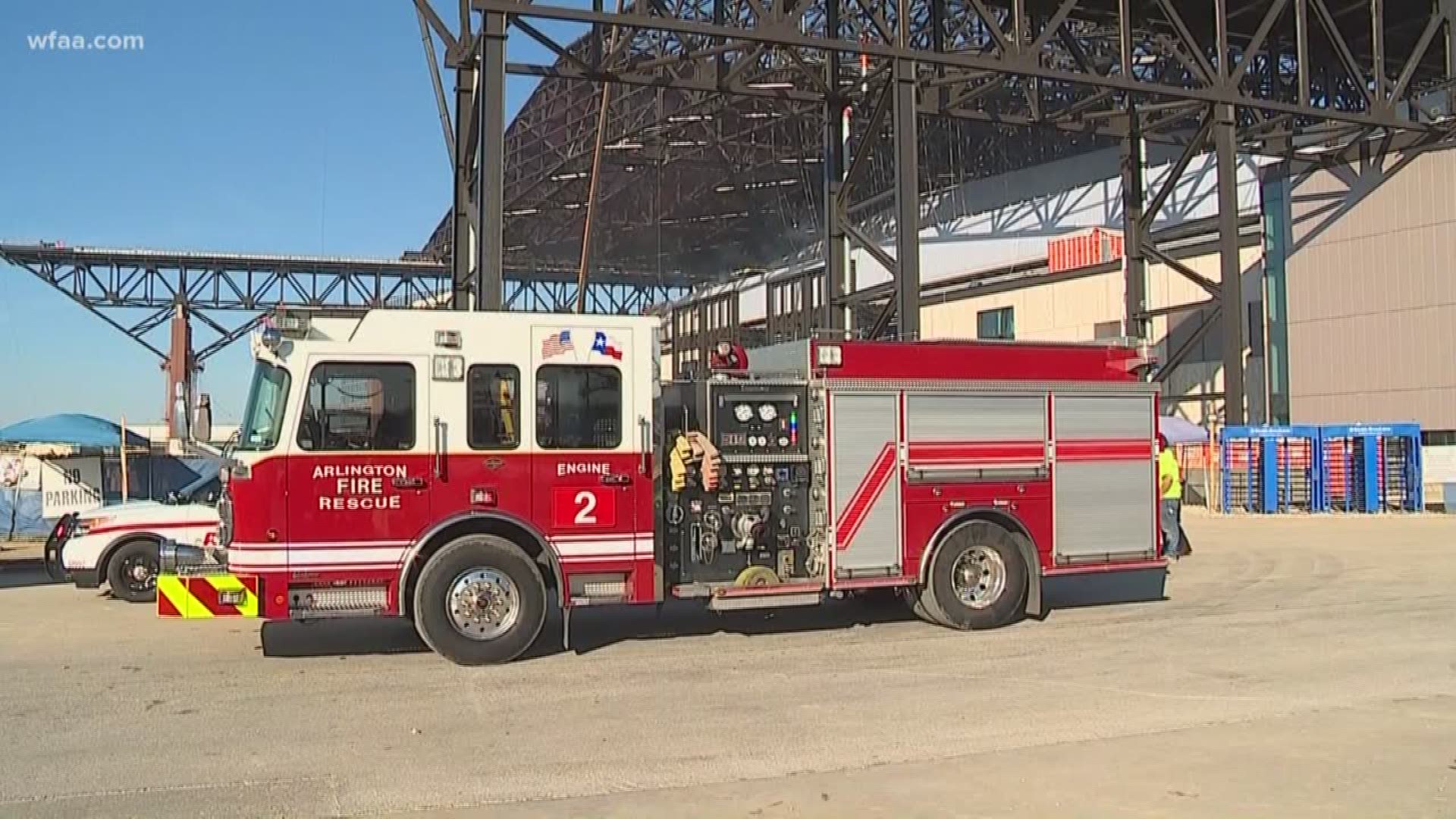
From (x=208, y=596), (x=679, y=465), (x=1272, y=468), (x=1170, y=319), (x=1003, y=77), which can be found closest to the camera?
(x=208, y=596)

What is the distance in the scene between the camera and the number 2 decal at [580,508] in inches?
380

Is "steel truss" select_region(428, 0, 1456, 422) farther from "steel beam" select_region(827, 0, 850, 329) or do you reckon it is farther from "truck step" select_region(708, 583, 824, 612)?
"truck step" select_region(708, 583, 824, 612)

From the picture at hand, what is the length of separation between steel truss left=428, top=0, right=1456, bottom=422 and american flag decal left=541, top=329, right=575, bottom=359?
7802 mm

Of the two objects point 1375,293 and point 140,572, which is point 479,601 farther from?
point 1375,293

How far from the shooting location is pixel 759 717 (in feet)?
25.4

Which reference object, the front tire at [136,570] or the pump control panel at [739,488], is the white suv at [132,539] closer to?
the front tire at [136,570]

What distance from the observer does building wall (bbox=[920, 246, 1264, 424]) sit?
3375 centimetres

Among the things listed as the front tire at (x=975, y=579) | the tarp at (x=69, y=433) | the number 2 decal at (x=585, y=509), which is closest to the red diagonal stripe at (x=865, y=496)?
the front tire at (x=975, y=579)

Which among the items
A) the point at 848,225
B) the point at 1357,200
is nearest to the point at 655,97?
the point at 848,225

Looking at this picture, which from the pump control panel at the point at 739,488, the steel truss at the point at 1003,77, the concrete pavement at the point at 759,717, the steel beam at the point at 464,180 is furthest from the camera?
the steel beam at the point at 464,180

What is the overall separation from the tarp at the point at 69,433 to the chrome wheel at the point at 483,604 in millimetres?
14952

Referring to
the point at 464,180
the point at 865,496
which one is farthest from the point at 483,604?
the point at 464,180

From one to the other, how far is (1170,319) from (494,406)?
29.6 meters

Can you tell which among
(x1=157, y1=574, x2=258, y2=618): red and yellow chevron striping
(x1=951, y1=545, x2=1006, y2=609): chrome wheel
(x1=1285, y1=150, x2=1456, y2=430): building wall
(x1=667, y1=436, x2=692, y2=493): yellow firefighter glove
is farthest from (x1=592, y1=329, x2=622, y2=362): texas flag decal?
(x1=1285, y1=150, x2=1456, y2=430): building wall
